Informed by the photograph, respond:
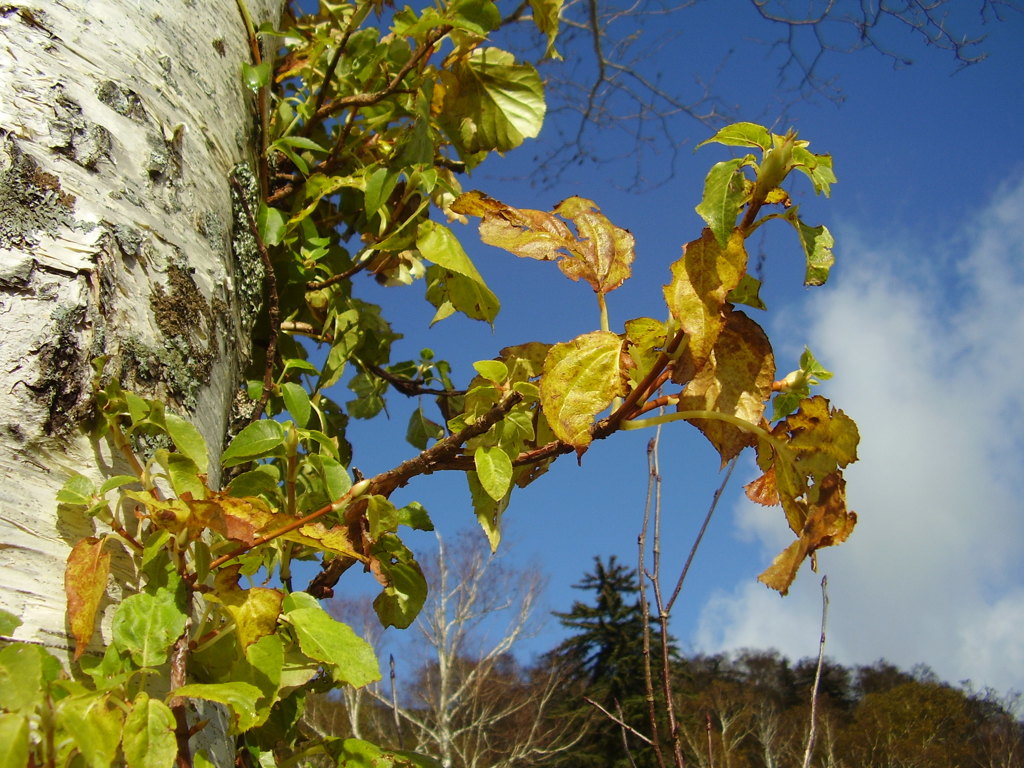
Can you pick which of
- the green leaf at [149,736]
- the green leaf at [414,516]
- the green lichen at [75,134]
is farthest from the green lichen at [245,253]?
the green leaf at [149,736]

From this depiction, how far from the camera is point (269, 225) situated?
104cm

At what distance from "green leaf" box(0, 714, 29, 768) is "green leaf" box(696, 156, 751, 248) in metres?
0.49

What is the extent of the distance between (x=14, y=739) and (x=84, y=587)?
0.14 meters

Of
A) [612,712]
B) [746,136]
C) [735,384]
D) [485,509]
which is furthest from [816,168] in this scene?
[612,712]

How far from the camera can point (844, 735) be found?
65.1ft

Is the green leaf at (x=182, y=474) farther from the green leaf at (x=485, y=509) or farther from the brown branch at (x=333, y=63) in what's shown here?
the brown branch at (x=333, y=63)

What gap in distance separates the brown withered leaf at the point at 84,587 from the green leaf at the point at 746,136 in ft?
1.73

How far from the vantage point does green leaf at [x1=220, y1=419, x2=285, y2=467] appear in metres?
0.68

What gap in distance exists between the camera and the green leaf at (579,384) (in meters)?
0.52

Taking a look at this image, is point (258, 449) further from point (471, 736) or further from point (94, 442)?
point (471, 736)

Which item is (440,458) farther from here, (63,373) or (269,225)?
(269,225)

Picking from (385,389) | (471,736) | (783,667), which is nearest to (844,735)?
(783,667)

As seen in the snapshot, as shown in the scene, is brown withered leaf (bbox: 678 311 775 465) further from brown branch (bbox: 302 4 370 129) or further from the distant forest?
the distant forest

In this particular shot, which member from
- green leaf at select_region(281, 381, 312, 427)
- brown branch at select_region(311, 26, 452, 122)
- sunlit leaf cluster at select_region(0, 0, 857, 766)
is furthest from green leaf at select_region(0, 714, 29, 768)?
brown branch at select_region(311, 26, 452, 122)
